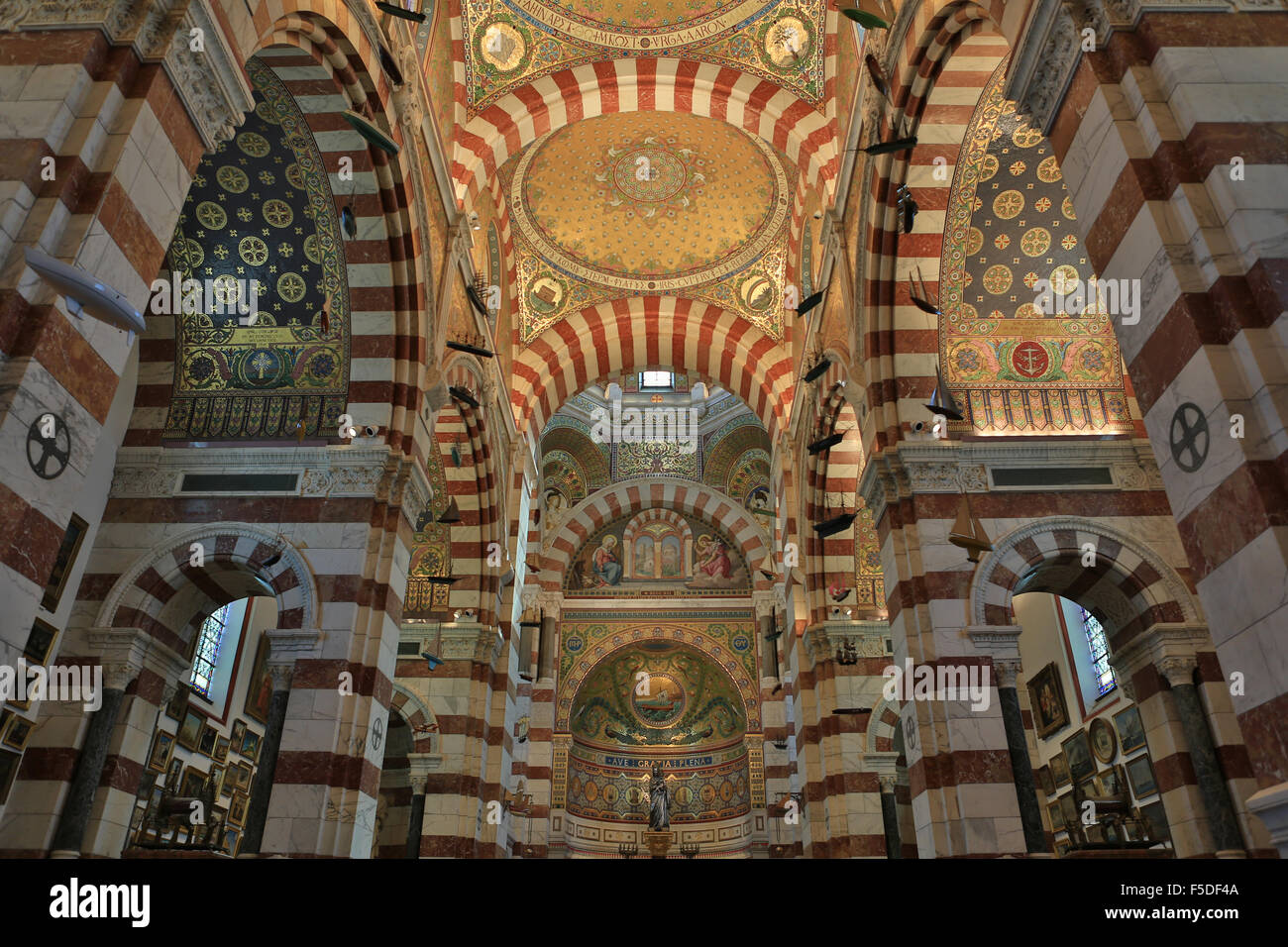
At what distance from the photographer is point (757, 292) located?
51.2ft

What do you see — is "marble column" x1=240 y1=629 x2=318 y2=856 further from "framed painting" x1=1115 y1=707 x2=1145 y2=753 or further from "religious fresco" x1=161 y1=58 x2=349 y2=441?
"framed painting" x1=1115 y1=707 x2=1145 y2=753

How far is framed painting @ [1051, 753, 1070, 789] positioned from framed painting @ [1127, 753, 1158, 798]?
1913 millimetres

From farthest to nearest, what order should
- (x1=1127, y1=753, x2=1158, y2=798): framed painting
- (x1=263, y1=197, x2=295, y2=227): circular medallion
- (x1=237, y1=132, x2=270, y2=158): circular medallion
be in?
(x1=1127, y1=753, x2=1158, y2=798): framed painting → (x1=263, y1=197, x2=295, y2=227): circular medallion → (x1=237, y1=132, x2=270, y2=158): circular medallion

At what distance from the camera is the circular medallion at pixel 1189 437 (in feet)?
13.3

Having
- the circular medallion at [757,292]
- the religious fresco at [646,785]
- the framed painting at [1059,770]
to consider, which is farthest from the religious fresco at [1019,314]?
the religious fresco at [646,785]

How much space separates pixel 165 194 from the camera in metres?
4.83

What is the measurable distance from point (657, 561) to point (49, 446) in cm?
2142

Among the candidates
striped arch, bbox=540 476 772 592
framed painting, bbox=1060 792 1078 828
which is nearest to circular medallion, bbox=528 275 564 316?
striped arch, bbox=540 476 772 592

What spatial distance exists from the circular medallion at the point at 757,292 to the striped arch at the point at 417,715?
29.0ft

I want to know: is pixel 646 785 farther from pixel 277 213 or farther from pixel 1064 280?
pixel 277 213

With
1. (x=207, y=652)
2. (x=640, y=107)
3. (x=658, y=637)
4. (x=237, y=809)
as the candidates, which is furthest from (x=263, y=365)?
(x=658, y=637)

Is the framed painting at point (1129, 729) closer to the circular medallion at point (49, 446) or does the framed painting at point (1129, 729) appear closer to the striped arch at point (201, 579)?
the striped arch at point (201, 579)

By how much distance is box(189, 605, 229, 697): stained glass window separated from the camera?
12.1m
